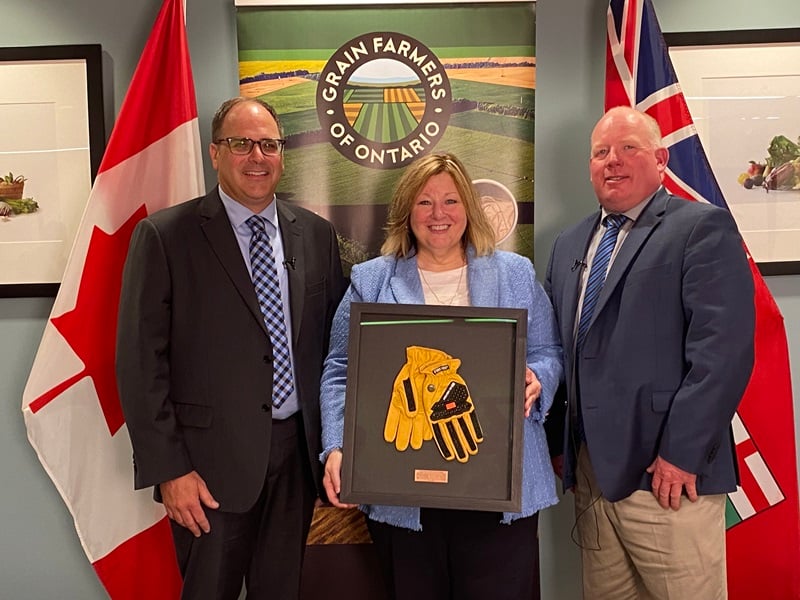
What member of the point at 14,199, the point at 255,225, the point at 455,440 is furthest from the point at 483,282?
the point at 14,199

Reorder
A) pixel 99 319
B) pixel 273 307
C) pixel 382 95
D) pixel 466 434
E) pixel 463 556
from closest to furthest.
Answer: pixel 466 434 → pixel 463 556 → pixel 273 307 → pixel 99 319 → pixel 382 95

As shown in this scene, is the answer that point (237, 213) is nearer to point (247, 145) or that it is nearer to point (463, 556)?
point (247, 145)

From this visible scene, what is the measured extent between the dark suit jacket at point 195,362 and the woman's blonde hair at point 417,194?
0.41m

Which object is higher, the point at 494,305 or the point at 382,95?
the point at 382,95

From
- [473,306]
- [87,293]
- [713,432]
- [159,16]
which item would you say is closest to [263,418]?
[473,306]

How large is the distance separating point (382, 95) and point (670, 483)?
145 centimetres

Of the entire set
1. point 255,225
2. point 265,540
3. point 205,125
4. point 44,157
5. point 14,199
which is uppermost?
point 205,125

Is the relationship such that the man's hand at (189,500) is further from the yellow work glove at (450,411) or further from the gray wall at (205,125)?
the gray wall at (205,125)

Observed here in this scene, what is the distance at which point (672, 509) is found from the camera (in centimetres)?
182

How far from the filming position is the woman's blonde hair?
1.87 meters

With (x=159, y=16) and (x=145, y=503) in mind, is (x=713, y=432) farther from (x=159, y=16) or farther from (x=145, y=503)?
(x=159, y=16)

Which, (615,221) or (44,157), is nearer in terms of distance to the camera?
(615,221)

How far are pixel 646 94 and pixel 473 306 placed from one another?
99 centimetres

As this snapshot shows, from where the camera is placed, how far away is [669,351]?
179 cm
